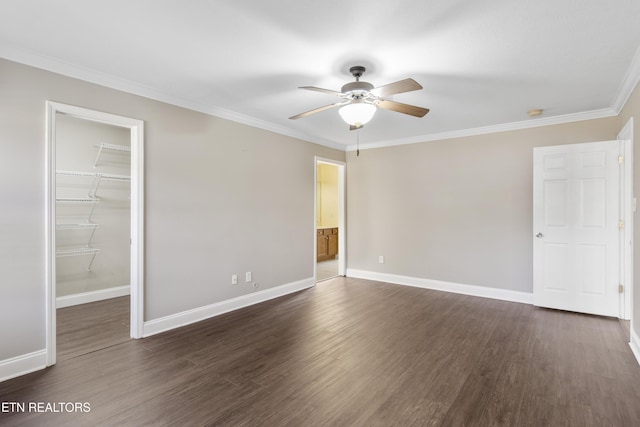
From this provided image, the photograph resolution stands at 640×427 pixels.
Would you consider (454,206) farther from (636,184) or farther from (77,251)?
(77,251)

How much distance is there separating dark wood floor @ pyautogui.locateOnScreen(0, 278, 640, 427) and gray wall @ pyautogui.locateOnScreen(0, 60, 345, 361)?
1.73ft

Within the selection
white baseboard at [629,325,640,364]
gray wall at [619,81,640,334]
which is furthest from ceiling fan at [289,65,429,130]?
white baseboard at [629,325,640,364]

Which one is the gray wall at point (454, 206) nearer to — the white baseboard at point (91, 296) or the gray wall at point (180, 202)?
the gray wall at point (180, 202)

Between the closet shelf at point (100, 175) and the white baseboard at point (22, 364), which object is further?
the closet shelf at point (100, 175)

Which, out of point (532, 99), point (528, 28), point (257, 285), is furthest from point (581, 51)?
point (257, 285)

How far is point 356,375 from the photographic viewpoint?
2.54 meters

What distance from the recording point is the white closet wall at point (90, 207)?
428cm

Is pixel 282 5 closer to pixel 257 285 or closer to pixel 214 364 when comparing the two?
pixel 214 364

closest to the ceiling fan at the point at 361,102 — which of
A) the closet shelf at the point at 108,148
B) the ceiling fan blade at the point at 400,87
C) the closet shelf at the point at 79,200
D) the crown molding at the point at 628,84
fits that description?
the ceiling fan blade at the point at 400,87

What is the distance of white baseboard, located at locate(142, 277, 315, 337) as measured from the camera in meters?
3.38

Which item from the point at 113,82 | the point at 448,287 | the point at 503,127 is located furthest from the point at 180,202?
the point at 503,127

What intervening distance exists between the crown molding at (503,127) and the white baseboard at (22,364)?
510cm

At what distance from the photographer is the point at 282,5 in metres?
1.93

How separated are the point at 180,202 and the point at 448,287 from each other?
162 inches
